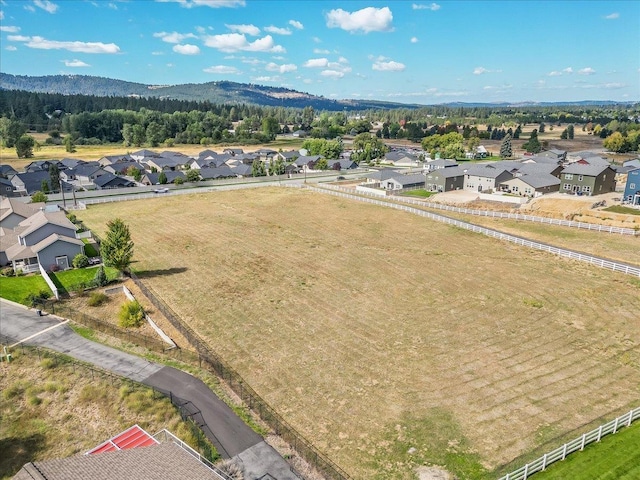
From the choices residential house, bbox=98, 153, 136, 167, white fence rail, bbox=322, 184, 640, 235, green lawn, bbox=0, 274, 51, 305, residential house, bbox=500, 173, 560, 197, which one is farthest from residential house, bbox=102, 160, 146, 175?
residential house, bbox=500, 173, 560, 197

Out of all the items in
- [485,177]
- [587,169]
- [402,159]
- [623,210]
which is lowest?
[623,210]

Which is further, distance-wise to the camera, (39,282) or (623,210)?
(623,210)

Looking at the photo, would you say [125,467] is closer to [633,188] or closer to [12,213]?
[12,213]

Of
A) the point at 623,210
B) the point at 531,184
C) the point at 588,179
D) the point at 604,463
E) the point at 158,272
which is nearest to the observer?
the point at 604,463

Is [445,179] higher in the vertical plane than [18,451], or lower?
higher

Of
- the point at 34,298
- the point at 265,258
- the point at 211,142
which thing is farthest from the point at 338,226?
the point at 211,142

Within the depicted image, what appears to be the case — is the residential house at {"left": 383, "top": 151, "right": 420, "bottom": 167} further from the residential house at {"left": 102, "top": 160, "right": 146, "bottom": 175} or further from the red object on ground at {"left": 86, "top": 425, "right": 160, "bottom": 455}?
the red object on ground at {"left": 86, "top": 425, "right": 160, "bottom": 455}

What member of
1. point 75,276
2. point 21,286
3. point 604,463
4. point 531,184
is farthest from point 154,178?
point 604,463
